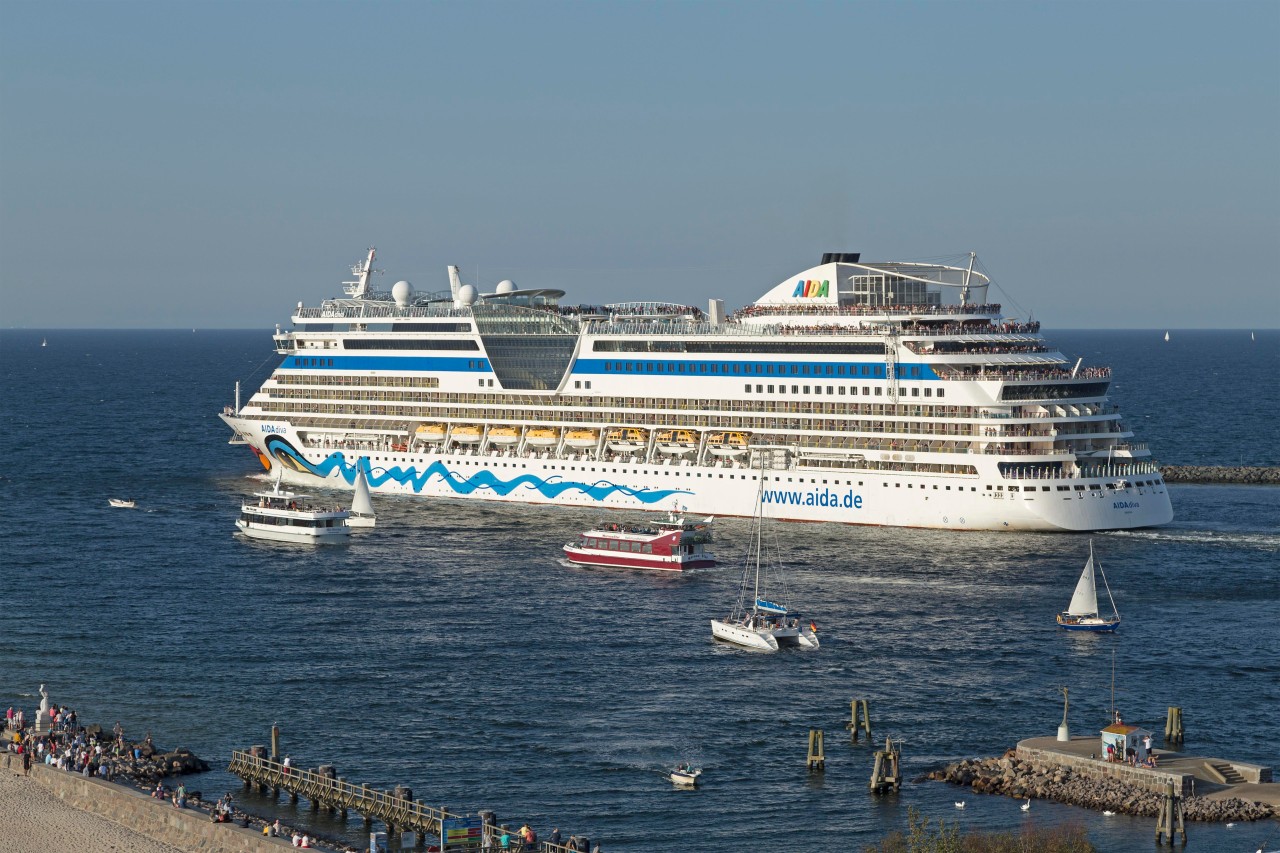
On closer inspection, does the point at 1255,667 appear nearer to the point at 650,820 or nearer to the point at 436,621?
the point at 650,820

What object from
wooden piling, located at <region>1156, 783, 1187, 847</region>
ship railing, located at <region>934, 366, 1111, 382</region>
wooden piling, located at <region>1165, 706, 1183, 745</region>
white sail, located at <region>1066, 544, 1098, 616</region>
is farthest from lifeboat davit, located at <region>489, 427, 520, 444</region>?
wooden piling, located at <region>1156, 783, 1187, 847</region>

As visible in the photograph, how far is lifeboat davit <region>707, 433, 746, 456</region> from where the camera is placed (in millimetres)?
106625

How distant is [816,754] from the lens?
56406 millimetres

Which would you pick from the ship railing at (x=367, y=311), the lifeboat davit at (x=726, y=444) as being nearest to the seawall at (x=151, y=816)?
the lifeboat davit at (x=726, y=444)

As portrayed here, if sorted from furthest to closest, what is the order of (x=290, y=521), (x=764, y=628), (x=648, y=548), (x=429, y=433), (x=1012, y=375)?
(x=429, y=433) → (x=290, y=521) → (x=1012, y=375) → (x=648, y=548) → (x=764, y=628)

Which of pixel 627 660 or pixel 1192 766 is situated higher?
pixel 627 660

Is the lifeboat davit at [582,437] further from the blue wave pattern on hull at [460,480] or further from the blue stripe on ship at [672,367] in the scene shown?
the blue stripe on ship at [672,367]

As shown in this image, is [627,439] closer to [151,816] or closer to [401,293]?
[401,293]

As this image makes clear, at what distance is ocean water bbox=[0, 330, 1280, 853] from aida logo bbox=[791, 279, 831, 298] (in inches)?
624

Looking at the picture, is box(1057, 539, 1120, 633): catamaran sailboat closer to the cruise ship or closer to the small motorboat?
the cruise ship

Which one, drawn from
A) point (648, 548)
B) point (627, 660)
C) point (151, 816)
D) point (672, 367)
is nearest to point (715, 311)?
point (672, 367)

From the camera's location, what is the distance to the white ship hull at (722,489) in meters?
96.1

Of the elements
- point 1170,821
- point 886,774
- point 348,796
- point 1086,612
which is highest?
point 1086,612

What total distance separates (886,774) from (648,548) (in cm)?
3805
